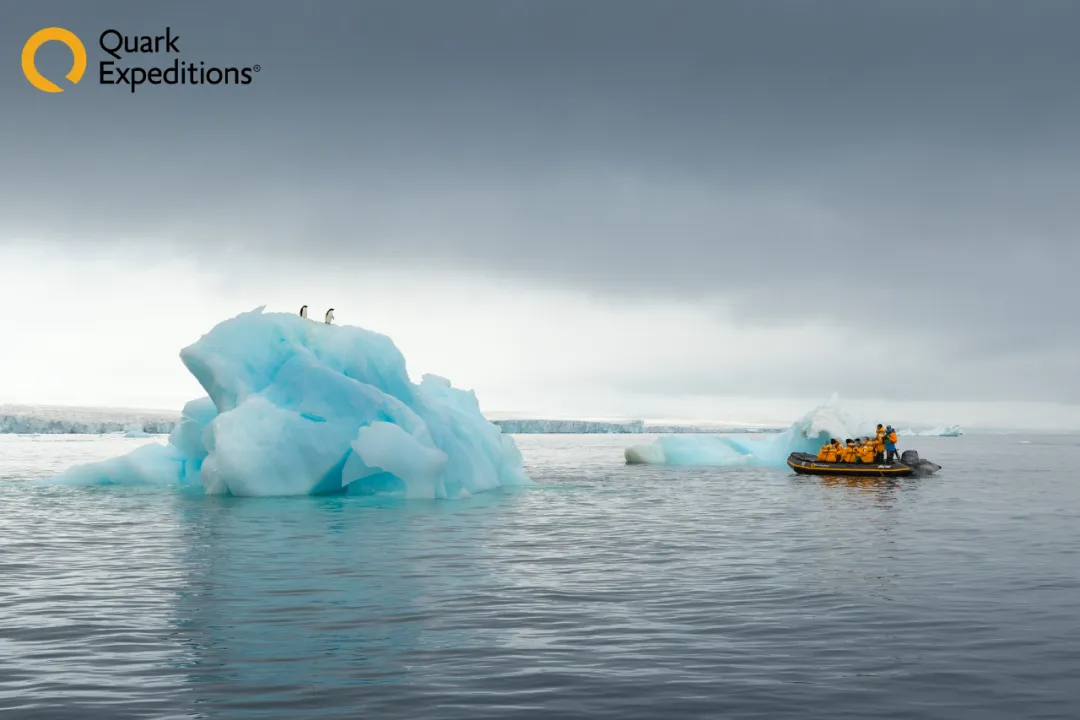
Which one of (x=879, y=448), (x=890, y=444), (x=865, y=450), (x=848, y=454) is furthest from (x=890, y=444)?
(x=848, y=454)

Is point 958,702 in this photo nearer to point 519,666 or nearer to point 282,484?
point 519,666

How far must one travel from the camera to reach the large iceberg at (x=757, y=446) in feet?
180

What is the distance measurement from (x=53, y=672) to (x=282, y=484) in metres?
22.8

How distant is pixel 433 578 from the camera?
15.4m

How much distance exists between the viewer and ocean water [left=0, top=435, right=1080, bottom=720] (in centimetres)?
839

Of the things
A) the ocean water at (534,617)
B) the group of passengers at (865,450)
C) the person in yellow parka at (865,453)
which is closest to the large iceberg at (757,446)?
the group of passengers at (865,450)

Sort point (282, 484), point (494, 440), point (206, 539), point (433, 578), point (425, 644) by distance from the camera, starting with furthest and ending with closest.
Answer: point (494, 440), point (282, 484), point (206, 539), point (433, 578), point (425, 644)

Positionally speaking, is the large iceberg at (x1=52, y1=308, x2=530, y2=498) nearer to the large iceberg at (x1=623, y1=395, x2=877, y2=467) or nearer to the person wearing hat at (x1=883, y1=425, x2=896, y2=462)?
the person wearing hat at (x1=883, y1=425, x2=896, y2=462)

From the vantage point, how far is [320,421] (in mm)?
31656

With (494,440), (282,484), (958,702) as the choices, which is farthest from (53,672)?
(494,440)

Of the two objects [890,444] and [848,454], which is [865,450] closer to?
[848,454]

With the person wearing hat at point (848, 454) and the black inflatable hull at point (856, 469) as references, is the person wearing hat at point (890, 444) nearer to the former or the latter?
the black inflatable hull at point (856, 469)

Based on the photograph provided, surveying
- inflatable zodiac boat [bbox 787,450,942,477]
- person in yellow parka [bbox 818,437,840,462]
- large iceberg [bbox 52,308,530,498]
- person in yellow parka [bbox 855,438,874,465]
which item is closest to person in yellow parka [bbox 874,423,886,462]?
person in yellow parka [bbox 855,438,874,465]

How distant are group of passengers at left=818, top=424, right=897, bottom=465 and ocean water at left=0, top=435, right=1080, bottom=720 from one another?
68.9ft
